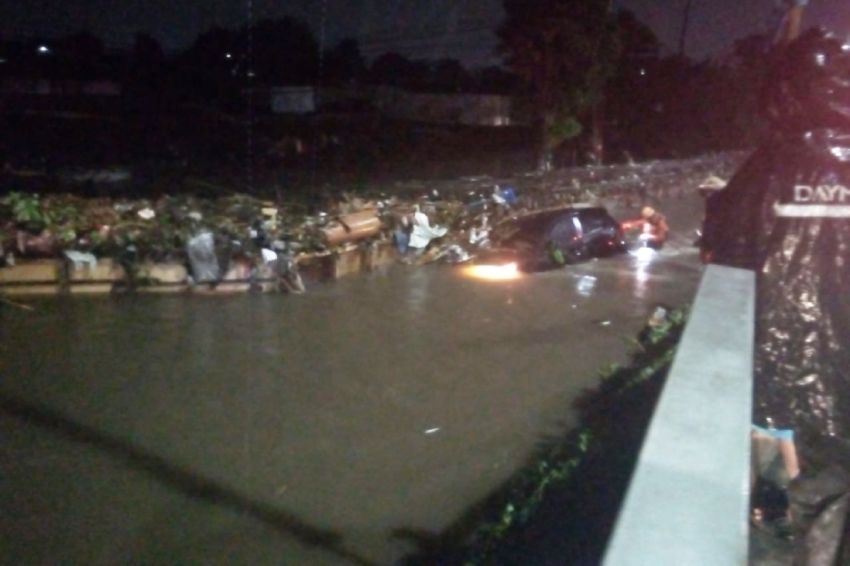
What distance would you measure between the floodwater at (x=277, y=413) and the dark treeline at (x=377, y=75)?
67.7 ft

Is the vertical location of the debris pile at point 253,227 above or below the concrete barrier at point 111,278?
above

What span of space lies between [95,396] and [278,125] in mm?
23537

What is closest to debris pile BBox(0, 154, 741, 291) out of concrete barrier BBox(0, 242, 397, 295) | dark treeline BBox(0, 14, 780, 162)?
concrete barrier BBox(0, 242, 397, 295)

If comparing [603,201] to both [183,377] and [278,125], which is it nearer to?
[278,125]

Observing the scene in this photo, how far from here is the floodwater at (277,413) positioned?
7.64 meters

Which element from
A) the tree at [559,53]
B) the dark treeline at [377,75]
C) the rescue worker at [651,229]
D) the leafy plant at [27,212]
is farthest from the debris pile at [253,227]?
the dark treeline at [377,75]

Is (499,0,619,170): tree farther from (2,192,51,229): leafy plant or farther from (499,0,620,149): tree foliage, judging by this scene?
(2,192,51,229): leafy plant

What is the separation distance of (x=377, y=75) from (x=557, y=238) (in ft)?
92.1

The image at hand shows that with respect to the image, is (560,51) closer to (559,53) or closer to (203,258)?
(559,53)

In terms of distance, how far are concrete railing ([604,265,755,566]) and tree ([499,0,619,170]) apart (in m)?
30.6

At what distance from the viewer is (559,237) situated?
21.6 m

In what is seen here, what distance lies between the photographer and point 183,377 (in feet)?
38.7

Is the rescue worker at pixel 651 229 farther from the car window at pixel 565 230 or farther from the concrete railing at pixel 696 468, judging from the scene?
the concrete railing at pixel 696 468

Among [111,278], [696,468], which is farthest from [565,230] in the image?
[696,468]
